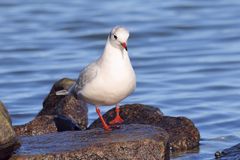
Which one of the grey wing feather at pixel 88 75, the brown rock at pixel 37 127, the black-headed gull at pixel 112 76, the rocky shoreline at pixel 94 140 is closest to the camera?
the rocky shoreline at pixel 94 140

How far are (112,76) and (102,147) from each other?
1.02 meters

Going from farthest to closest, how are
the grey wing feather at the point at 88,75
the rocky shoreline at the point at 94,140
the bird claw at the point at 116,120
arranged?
the bird claw at the point at 116,120 < the grey wing feather at the point at 88,75 < the rocky shoreline at the point at 94,140

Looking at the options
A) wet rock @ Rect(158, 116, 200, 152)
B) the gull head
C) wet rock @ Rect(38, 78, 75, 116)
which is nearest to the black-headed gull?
the gull head

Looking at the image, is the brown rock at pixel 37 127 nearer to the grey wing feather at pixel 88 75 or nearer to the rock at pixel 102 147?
the grey wing feather at pixel 88 75

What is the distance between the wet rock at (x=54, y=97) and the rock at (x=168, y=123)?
1.23 meters

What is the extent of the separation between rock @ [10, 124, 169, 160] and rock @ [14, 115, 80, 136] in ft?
5.46

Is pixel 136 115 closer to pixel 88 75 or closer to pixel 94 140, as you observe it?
pixel 88 75

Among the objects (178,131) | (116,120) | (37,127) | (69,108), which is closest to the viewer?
(116,120)

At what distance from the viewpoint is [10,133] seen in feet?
26.5

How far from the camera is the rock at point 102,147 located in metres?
8.20

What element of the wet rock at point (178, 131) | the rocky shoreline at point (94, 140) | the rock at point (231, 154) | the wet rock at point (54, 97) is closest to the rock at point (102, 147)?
the rocky shoreline at point (94, 140)

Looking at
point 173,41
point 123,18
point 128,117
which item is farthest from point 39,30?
point 128,117

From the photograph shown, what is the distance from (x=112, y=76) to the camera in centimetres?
902

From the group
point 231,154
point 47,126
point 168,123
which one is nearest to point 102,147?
point 231,154
